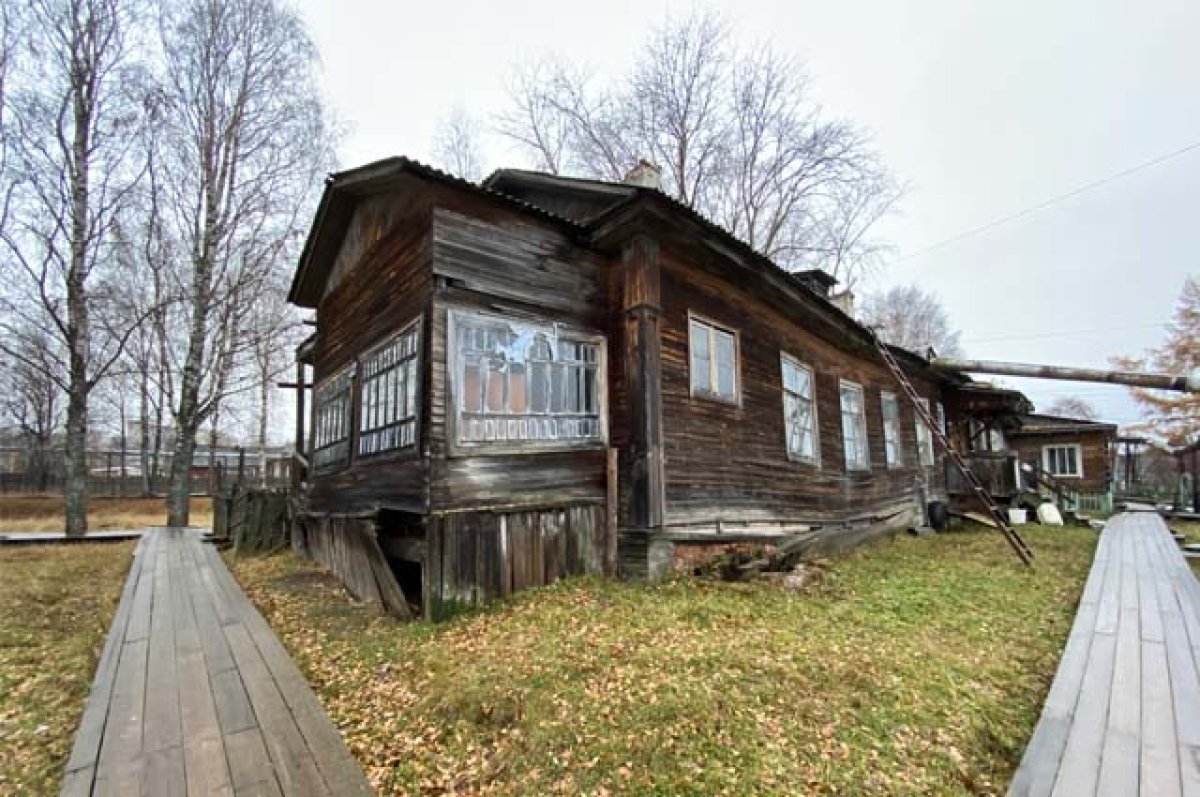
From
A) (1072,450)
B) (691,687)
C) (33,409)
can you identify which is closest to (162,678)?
(691,687)

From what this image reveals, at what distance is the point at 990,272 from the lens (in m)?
43.3

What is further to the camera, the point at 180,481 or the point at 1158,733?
the point at 180,481

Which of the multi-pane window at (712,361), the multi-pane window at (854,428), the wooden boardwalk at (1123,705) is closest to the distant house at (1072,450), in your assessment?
the multi-pane window at (854,428)

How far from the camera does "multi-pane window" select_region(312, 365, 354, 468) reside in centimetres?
935

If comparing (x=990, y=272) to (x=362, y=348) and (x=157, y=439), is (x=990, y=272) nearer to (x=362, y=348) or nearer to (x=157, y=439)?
(x=362, y=348)

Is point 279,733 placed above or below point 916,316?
below

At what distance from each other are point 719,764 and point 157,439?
30984 millimetres

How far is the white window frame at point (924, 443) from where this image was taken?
51.9 ft

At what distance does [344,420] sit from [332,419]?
1.05 metres

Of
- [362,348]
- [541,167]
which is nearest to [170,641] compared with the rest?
[362,348]

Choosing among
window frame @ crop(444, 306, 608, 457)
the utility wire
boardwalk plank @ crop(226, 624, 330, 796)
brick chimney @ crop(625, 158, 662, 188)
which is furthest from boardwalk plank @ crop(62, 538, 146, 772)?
the utility wire

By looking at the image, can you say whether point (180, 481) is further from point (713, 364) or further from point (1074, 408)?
point (1074, 408)

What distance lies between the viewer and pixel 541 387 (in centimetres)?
700

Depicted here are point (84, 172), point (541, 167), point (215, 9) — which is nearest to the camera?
point (84, 172)
